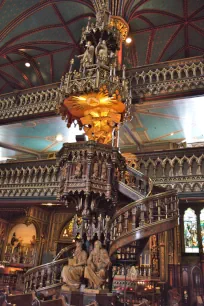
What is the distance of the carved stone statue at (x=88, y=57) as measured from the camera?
930cm

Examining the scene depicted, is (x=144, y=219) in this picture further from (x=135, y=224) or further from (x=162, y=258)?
(x=162, y=258)

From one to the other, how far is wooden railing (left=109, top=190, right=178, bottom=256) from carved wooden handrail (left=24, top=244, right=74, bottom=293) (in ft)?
5.91

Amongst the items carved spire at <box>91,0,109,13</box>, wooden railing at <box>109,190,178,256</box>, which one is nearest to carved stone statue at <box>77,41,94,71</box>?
carved spire at <box>91,0,109,13</box>

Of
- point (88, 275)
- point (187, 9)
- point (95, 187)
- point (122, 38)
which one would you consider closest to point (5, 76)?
point (122, 38)

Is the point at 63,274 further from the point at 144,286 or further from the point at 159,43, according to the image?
the point at 159,43

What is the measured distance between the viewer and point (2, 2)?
12547 mm

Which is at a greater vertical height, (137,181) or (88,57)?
(88,57)

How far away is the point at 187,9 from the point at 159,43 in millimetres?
2086

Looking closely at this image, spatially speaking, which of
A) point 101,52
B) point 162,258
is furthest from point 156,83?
point 162,258

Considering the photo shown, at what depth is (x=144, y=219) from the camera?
21.9 ft

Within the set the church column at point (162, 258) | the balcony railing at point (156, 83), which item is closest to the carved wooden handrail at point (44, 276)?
the church column at point (162, 258)

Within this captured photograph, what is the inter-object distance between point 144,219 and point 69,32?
11.4 metres

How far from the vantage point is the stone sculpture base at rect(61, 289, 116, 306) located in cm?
647

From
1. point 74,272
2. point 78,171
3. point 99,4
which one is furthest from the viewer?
point 99,4
